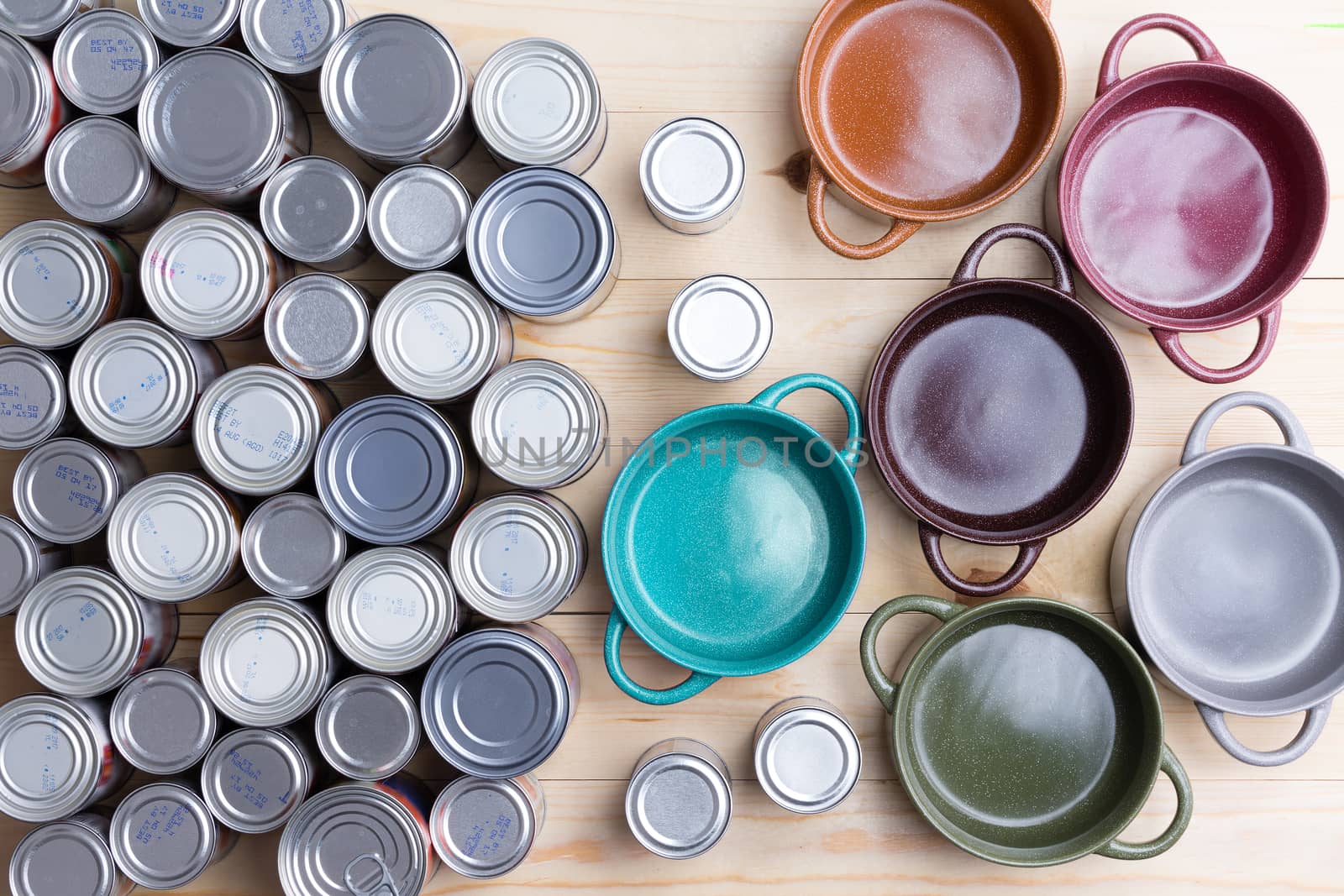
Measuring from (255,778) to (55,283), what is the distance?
0.56 m

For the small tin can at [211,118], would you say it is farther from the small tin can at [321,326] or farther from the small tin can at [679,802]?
the small tin can at [679,802]

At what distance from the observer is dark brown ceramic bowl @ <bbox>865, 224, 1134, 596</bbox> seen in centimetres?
87

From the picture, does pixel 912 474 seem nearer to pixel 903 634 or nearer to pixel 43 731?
pixel 903 634

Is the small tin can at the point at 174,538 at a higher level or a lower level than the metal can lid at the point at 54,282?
lower

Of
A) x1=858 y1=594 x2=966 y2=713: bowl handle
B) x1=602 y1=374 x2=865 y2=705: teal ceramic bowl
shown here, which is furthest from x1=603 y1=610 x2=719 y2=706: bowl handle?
x1=858 y1=594 x2=966 y2=713: bowl handle

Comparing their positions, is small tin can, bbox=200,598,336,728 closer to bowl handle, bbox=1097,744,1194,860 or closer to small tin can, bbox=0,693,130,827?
small tin can, bbox=0,693,130,827

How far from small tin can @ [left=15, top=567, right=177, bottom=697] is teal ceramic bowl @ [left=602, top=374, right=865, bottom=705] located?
53 centimetres

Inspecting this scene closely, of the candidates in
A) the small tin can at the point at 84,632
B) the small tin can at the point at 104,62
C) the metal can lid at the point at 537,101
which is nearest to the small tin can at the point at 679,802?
the small tin can at the point at 84,632

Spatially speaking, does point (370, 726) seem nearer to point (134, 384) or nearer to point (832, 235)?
point (134, 384)

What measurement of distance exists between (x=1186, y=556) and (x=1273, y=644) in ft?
0.47

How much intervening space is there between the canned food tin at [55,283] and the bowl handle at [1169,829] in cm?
122

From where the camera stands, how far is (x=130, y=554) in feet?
2.56

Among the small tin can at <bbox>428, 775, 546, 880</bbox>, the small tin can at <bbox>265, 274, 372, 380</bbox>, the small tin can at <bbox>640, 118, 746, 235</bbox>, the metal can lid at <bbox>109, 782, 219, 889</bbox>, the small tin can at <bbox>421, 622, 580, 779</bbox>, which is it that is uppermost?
the small tin can at <bbox>640, 118, 746, 235</bbox>

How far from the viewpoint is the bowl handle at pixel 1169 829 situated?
79cm
